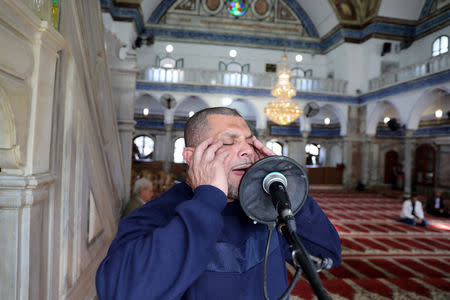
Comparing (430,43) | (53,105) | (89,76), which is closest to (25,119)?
(53,105)

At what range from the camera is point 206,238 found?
86cm

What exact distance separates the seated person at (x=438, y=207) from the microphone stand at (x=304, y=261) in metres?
10.5

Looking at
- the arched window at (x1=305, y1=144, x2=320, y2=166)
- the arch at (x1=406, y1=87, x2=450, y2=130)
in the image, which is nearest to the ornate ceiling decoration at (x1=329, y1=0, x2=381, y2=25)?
the arch at (x1=406, y1=87, x2=450, y2=130)

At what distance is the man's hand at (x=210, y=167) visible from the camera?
36.3 inches

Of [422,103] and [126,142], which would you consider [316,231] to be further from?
[422,103]

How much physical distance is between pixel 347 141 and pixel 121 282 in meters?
16.5

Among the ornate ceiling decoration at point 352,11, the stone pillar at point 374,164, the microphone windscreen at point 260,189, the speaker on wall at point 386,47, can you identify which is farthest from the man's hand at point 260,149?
the stone pillar at point 374,164

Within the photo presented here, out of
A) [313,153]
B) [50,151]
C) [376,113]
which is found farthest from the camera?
[313,153]

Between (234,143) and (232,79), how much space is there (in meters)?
14.8

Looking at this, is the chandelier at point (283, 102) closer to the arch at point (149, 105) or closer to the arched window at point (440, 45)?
the arched window at point (440, 45)

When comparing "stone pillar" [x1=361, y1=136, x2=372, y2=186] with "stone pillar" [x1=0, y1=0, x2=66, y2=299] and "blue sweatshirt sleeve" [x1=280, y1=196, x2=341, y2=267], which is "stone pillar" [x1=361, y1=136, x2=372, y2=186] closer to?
"blue sweatshirt sleeve" [x1=280, y1=196, x2=341, y2=267]

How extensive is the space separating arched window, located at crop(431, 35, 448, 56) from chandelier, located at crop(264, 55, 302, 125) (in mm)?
7577

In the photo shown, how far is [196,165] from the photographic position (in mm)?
949

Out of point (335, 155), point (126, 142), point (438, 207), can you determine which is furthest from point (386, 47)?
point (126, 142)
